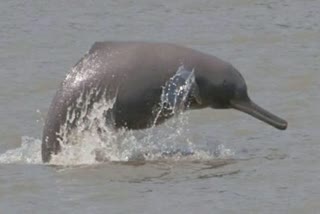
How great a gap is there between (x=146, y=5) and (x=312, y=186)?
10445mm

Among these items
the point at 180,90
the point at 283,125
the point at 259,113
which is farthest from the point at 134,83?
the point at 283,125

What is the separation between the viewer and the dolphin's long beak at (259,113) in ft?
42.4

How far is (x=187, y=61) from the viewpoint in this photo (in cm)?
1277

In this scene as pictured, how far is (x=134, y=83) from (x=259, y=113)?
1220mm

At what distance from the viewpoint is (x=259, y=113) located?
1300 cm

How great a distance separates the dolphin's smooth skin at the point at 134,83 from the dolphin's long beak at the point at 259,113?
0.02 metres

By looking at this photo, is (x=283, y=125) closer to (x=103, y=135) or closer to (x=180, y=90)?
(x=180, y=90)

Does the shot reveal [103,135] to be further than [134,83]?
Yes

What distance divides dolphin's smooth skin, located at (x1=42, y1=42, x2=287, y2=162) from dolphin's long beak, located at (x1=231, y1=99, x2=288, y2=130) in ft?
0.05

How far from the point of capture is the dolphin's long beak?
42.4 feet

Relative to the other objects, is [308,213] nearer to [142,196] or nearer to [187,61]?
[142,196]

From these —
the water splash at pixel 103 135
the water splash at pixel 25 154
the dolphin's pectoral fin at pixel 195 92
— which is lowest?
the water splash at pixel 25 154

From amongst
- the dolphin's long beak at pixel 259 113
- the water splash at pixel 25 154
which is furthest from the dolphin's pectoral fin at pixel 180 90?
the water splash at pixel 25 154

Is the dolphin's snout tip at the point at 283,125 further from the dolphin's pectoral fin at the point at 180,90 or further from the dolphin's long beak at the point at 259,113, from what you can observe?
the dolphin's pectoral fin at the point at 180,90
